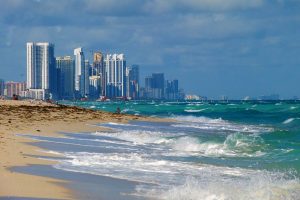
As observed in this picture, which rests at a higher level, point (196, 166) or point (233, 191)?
point (233, 191)

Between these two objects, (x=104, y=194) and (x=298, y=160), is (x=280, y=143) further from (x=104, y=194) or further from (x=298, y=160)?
(x=104, y=194)

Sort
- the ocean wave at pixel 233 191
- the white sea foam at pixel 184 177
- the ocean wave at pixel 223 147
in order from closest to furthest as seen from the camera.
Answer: the ocean wave at pixel 233 191 < the white sea foam at pixel 184 177 < the ocean wave at pixel 223 147

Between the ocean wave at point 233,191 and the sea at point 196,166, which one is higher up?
the ocean wave at point 233,191

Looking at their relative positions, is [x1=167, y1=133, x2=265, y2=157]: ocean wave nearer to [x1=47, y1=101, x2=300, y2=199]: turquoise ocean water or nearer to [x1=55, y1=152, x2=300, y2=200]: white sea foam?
[x1=47, y1=101, x2=300, y2=199]: turquoise ocean water

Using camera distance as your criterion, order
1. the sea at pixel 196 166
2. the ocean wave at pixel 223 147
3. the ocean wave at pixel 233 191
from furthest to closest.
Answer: the ocean wave at pixel 223 147, the sea at pixel 196 166, the ocean wave at pixel 233 191

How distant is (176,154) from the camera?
18531mm

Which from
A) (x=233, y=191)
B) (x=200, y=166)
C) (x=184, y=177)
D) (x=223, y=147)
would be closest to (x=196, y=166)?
(x=200, y=166)

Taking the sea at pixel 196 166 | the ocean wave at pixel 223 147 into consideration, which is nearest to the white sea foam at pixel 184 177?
the sea at pixel 196 166

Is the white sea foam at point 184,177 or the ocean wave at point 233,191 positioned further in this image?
the white sea foam at point 184,177

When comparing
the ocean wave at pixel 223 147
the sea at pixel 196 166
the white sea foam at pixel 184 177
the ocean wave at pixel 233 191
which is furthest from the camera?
the ocean wave at pixel 223 147

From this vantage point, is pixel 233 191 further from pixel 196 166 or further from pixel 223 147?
pixel 223 147

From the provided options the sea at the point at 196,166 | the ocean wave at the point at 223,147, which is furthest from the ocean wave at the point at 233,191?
the ocean wave at the point at 223,147

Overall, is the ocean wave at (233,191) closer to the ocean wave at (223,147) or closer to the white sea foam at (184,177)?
the white sea foam at (184,177)

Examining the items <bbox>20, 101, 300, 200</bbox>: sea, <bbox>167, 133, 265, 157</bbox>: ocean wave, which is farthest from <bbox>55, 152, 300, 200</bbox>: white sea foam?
<bbox>167, 133, 265, 157</bbox>: ocean wave
